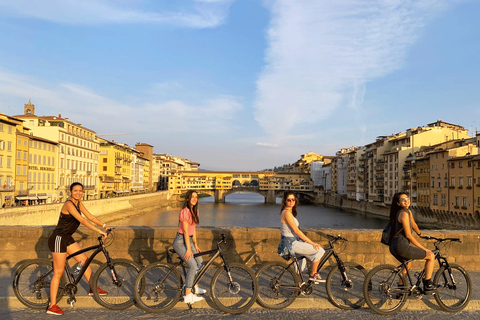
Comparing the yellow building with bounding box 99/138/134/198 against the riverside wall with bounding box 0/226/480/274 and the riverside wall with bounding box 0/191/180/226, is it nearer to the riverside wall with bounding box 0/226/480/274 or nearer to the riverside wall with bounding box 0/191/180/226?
the riverside wall with bounding box 0/191/180/226

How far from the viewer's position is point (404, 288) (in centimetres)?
585

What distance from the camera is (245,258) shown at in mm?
8477

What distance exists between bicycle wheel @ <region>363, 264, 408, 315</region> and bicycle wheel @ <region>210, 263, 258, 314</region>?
169 centimetres

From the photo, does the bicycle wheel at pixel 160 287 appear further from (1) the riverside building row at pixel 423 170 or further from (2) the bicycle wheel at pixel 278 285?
(1) the riverside building row at pixel 423 170

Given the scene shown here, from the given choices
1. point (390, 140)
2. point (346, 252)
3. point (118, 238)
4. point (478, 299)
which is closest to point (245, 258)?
point (346, 252)

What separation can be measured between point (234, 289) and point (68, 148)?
246 ft

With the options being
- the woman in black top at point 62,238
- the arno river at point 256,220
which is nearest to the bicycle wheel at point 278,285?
the woman in black top at point 62,238

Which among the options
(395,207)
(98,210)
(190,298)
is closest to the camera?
(190,298)

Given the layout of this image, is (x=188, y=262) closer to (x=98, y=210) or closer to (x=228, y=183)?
(x=98, y=210)

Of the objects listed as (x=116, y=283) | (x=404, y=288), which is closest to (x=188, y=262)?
(x=116, y=283)

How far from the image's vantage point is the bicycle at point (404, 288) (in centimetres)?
580

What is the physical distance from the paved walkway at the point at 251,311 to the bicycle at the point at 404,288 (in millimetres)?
132

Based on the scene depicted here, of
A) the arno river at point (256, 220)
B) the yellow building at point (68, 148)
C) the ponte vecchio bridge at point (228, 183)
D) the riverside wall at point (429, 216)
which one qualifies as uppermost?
the yellow building at point (68, 148)

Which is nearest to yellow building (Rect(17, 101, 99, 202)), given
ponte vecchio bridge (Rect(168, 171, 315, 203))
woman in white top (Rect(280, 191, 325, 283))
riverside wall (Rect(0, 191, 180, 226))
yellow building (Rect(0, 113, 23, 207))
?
riverside wall (Rect(0, 191, 180, 226))
